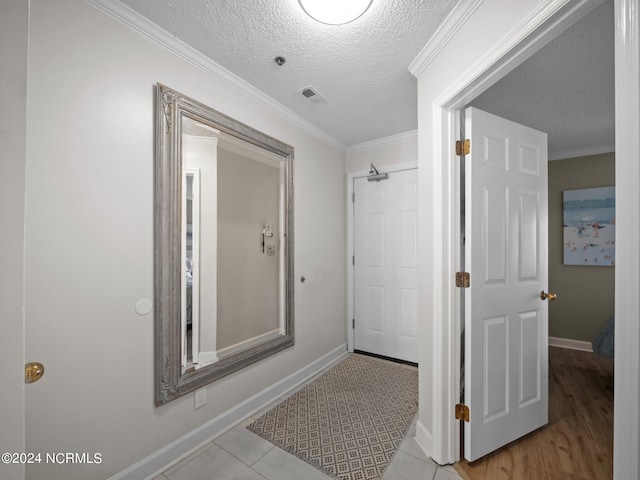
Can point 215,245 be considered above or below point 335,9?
below

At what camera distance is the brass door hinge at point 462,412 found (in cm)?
156

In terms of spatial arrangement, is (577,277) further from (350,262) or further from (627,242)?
(627,242)

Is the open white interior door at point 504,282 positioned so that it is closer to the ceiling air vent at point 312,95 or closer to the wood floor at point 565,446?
the wood floor at point 565,446

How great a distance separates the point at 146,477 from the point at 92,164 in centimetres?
162

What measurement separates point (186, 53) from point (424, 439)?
2.75 metres

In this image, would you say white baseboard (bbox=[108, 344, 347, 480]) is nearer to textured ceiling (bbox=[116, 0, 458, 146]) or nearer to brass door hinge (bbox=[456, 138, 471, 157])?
brass door hinge (bbox=[456, 138, 471, 157])

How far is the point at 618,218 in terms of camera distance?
2.29 ft

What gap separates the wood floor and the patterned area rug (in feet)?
1.54

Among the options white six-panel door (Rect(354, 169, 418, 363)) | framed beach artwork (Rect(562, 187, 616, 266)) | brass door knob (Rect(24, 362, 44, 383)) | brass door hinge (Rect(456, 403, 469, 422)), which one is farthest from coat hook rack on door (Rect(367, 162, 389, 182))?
brass door knob (Rect(24, 362, 44, 383))

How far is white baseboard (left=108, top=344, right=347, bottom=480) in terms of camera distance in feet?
4.73

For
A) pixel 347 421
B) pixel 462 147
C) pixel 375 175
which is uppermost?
pixel 375 175

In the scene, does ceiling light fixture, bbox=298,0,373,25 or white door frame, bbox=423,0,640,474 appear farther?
ceiling light fixture, bbox=298,0,373,25

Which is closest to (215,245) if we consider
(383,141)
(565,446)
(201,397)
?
(201,397)

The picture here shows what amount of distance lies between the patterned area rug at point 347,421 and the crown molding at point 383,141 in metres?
2.41
